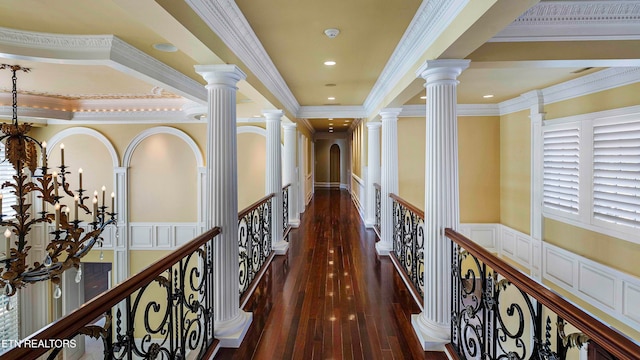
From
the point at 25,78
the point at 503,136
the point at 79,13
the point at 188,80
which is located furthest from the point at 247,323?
the point at 503,136

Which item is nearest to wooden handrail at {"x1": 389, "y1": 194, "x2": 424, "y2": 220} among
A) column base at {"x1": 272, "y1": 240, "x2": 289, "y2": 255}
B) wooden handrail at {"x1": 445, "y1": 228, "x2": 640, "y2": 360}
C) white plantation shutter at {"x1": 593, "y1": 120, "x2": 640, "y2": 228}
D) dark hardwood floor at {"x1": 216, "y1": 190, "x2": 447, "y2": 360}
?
dark hardwood floor at {"x1": 216, "y1": 190, "x2": 447, "y2": 360}

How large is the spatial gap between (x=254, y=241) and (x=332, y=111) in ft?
14.6

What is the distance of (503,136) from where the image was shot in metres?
7.10

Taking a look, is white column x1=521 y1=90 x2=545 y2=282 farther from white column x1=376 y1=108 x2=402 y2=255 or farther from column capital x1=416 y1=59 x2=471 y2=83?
column capital x1=416 y1=59 x2=471 y2=83

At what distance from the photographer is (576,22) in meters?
2.53

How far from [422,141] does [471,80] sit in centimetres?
236

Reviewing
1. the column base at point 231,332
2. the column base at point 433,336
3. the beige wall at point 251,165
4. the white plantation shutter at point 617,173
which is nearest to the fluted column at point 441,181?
the column base at point 433,336

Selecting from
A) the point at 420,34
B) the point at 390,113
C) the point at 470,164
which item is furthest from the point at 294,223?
the point at 420,34

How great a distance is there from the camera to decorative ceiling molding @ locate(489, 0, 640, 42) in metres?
2.43

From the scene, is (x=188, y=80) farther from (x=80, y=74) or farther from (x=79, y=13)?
(x=79, y=13)

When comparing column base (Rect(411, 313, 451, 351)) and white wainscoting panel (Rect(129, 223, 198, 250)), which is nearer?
column base (Rect(411, 313, 451, 351))

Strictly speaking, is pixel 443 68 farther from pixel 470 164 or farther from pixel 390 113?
pixel 470 164

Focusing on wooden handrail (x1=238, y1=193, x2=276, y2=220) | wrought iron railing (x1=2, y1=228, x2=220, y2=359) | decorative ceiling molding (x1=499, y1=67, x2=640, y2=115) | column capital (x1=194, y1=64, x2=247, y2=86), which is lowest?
wrought iron railing (x1=2, y1=228, x2=220, y2=359)

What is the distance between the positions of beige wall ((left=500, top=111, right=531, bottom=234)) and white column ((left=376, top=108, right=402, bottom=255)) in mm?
2799
